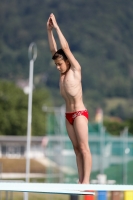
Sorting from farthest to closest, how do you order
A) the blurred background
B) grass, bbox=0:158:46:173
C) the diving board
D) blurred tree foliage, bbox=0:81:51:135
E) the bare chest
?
blurred tree foliage, bbox=0:81:51:135 → grass, bbox=0:158:46:173 → the blurred background → the bare chest → the diving board

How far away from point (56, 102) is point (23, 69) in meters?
23.5

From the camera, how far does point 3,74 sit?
161875 mm

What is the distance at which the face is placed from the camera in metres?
8.87

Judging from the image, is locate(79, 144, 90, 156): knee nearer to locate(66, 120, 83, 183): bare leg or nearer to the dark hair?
locate(66, 120, 83, 183): bare leg

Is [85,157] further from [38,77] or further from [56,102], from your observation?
[38,77]

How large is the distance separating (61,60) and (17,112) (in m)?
89.3

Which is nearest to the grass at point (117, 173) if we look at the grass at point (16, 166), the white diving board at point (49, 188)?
the white diving board at point (49, 188)

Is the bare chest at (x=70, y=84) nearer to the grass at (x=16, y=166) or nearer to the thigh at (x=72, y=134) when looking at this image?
the thigh at (x=72, y=134)

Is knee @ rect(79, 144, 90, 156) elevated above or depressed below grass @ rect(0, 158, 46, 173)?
below

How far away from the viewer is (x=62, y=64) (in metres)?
8.95

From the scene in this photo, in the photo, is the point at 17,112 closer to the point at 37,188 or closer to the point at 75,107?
the point at 75,107

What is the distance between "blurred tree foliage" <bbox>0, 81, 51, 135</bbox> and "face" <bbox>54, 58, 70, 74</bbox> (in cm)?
8458

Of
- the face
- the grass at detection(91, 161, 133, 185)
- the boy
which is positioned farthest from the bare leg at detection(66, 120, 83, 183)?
the grass at detection(91, 161, 133, 185)

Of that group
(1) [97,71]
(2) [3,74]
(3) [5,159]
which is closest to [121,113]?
(1) [97,71]
